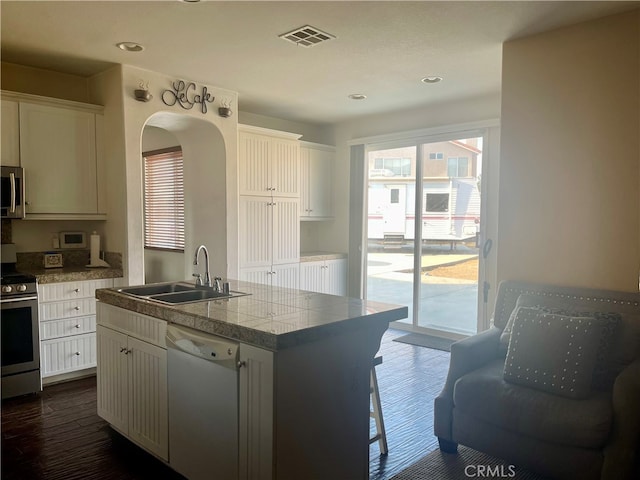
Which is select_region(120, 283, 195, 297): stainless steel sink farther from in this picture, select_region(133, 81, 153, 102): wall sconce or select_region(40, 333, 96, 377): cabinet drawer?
select_region(133, 81, 153, 102): wall sconce

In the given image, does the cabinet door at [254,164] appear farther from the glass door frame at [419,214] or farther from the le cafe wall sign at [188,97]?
the glass door frame at [419,214]

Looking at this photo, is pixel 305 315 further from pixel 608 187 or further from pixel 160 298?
pixel 608 187

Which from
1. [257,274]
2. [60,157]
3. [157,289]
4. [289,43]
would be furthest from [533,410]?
[60,157]

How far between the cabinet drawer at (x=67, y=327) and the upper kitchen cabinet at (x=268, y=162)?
192cm

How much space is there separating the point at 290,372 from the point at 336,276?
13.8 ft

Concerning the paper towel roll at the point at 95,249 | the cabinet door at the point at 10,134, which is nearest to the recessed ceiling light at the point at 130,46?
the cabinet door at the point at 10,134

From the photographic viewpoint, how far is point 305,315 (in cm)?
213

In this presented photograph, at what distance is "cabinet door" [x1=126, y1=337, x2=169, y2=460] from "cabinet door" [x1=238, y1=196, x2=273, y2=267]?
2333mm

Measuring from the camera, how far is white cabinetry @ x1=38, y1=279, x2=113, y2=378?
362cm

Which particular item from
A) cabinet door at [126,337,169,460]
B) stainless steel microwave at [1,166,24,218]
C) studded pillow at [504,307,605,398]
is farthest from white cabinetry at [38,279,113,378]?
studded pillow at [504,307,605,398]

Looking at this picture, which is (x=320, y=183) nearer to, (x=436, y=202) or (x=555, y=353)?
(x=436, y=202)

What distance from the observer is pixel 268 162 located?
5.14 meters

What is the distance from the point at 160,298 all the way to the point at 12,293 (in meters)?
1.46

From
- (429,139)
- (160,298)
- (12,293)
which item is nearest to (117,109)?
(12,293)
